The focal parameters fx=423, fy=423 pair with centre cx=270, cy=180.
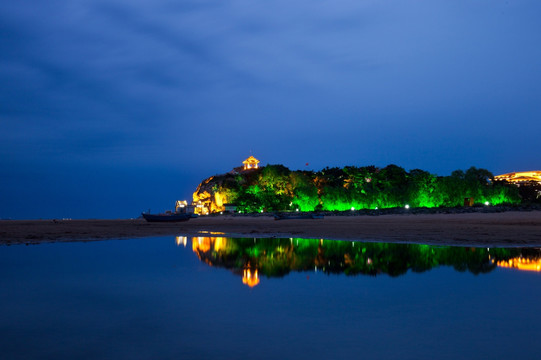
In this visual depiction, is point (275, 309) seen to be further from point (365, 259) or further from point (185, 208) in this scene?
point (185, 208)

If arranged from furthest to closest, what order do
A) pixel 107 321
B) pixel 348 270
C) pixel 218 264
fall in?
pixel 218 264 < pixel 348 270 < pixel 107 321

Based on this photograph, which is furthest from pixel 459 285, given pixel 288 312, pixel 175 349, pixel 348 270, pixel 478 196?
pixel 478 196

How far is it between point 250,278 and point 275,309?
4.57 metres

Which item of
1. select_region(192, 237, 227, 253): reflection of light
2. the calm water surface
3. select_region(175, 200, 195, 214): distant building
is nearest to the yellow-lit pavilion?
select_region(175, 200, 195, 214): distant building

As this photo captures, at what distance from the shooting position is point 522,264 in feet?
52.7

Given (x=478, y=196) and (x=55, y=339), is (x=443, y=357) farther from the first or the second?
(x=478, y=196)

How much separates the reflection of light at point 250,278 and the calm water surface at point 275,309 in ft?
0.23

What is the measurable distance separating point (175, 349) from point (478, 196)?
2988 inches

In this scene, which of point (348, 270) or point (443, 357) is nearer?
point (443, 357)

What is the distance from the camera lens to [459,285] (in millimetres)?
12359

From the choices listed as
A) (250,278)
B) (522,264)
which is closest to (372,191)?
(522,264)

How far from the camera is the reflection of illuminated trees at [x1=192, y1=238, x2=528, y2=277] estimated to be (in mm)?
15633

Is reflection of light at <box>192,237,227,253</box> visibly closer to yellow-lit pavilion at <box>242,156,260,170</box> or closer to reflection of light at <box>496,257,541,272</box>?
reflection of light at <box>496,257,541,272</box>

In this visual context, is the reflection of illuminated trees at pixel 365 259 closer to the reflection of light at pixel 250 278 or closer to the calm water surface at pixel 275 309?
the calm water surface at pixel 275 309
